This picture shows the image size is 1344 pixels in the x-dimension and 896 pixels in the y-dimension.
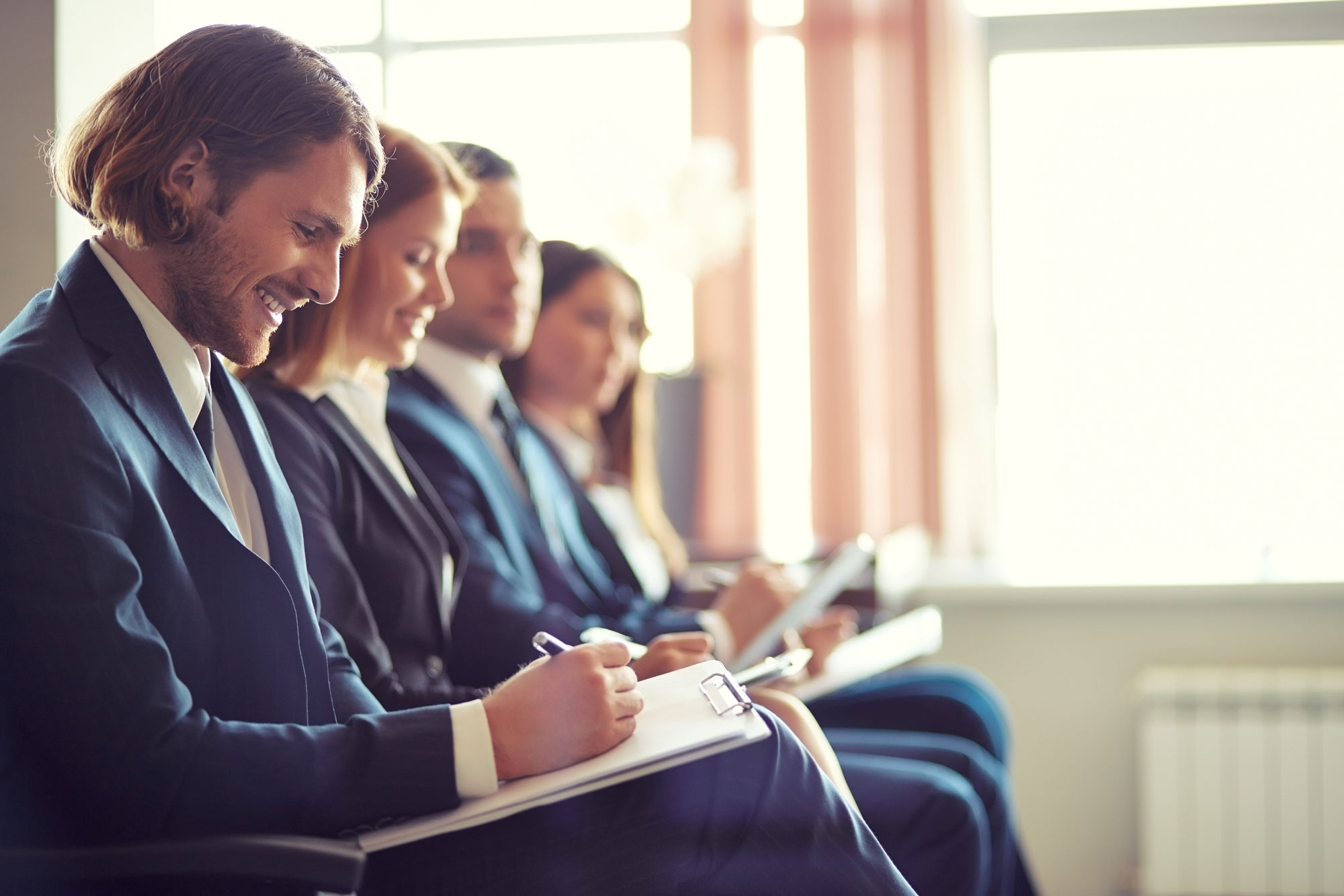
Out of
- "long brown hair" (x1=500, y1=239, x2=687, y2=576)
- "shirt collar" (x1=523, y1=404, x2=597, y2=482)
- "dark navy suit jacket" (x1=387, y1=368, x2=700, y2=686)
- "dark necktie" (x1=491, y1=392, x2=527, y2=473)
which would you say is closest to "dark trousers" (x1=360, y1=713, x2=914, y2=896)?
"dark navy suit jacket" (x1=387, y1=368, x2=700, y2=686)

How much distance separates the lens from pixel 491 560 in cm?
175

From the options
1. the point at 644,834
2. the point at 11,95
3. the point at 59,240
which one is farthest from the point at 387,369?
the point at 644,834

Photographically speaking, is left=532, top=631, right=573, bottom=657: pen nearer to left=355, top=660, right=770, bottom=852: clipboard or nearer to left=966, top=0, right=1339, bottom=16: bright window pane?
left=355, top=660, right=770, bottom=852: clipboard

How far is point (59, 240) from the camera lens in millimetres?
1505

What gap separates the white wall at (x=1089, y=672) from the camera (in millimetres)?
3119

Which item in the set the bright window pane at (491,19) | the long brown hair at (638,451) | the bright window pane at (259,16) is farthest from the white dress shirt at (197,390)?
the bright window pane at (491,19)

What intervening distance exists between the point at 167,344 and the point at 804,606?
3.61 ft

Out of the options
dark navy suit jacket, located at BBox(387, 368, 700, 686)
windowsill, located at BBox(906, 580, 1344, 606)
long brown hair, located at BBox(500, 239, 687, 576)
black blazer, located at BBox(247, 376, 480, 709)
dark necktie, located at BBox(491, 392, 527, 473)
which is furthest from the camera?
windowsill, located at BBox(906, 580, 1344, 606)

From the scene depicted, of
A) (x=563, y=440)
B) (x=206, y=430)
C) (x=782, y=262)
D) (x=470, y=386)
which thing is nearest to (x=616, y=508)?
(x=563, y=440)

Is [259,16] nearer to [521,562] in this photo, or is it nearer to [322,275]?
[322,275]

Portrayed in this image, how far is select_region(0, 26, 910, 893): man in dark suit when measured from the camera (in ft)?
2.93

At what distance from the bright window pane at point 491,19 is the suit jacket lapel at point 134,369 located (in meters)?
2.75

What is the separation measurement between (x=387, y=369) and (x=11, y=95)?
24.8 inches

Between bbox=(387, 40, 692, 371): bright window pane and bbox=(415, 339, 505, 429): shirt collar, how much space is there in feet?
4.90
